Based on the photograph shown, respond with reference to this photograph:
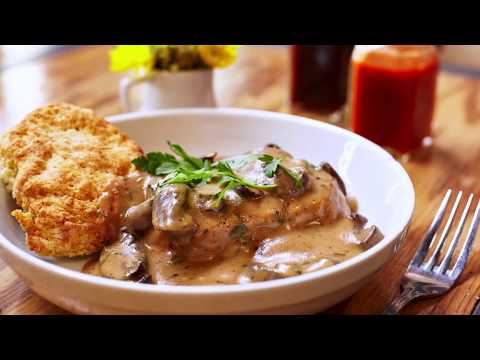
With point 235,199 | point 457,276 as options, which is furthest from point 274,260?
point 457,276

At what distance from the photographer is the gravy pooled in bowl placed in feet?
6.91

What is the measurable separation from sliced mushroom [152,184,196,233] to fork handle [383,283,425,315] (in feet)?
2.41

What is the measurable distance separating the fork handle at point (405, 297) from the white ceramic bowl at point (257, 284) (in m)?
0.20

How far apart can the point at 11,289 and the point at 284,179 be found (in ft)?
3.57

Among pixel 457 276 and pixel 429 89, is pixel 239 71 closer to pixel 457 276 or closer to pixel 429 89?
pixel 429 89

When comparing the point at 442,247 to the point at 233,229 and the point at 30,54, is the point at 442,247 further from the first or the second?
the point at 30,54

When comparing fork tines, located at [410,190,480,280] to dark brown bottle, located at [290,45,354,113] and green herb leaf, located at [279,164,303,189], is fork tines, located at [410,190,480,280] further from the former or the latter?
dark brown bottle, located at [290,45,354,113]

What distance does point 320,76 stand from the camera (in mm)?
3973

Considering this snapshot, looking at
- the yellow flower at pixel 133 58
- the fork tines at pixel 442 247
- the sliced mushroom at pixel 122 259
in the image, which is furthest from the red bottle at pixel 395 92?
the sliced mushroom at pixel 122 259

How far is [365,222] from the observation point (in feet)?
7.70

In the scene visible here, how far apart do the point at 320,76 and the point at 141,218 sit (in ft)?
6.88

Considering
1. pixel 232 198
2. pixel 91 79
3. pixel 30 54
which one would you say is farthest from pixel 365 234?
pixel 30 54

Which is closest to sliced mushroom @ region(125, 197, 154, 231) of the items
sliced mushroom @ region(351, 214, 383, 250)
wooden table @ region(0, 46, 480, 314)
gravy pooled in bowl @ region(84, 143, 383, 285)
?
gravy pooled in bowl @ region(84, 143, 383, 285)
